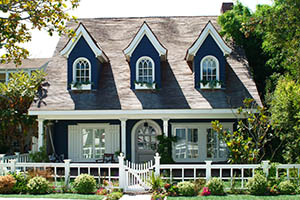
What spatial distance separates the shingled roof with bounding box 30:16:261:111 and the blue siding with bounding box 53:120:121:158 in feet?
6.33

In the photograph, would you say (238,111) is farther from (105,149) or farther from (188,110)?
(105,149)

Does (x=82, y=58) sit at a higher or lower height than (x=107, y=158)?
higher

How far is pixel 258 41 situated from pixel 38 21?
581 inches

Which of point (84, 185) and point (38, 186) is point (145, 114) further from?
point (38, 186)

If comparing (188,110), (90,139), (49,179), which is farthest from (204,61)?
(49,179)

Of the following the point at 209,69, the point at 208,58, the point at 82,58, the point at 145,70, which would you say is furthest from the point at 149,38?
the point at 82,58

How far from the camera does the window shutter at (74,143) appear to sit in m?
20.7

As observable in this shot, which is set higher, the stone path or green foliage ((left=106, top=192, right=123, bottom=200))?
green foliage ((left=106, top=192, right=123, bottom=200))

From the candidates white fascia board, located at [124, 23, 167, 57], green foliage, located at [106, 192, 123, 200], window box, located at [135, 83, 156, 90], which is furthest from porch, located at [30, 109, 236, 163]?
green foliage, located at [106, 192, 123, 200]

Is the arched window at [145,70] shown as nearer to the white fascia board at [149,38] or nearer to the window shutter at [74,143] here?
the white fascia board at [149,38]

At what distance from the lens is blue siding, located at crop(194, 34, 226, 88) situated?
19.8 metres

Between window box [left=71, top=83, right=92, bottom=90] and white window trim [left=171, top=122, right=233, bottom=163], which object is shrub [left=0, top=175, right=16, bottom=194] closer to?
window box [left=71, top=83, right=92, bottom=90]

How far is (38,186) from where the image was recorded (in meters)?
14.4

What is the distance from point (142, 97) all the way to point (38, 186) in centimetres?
715
